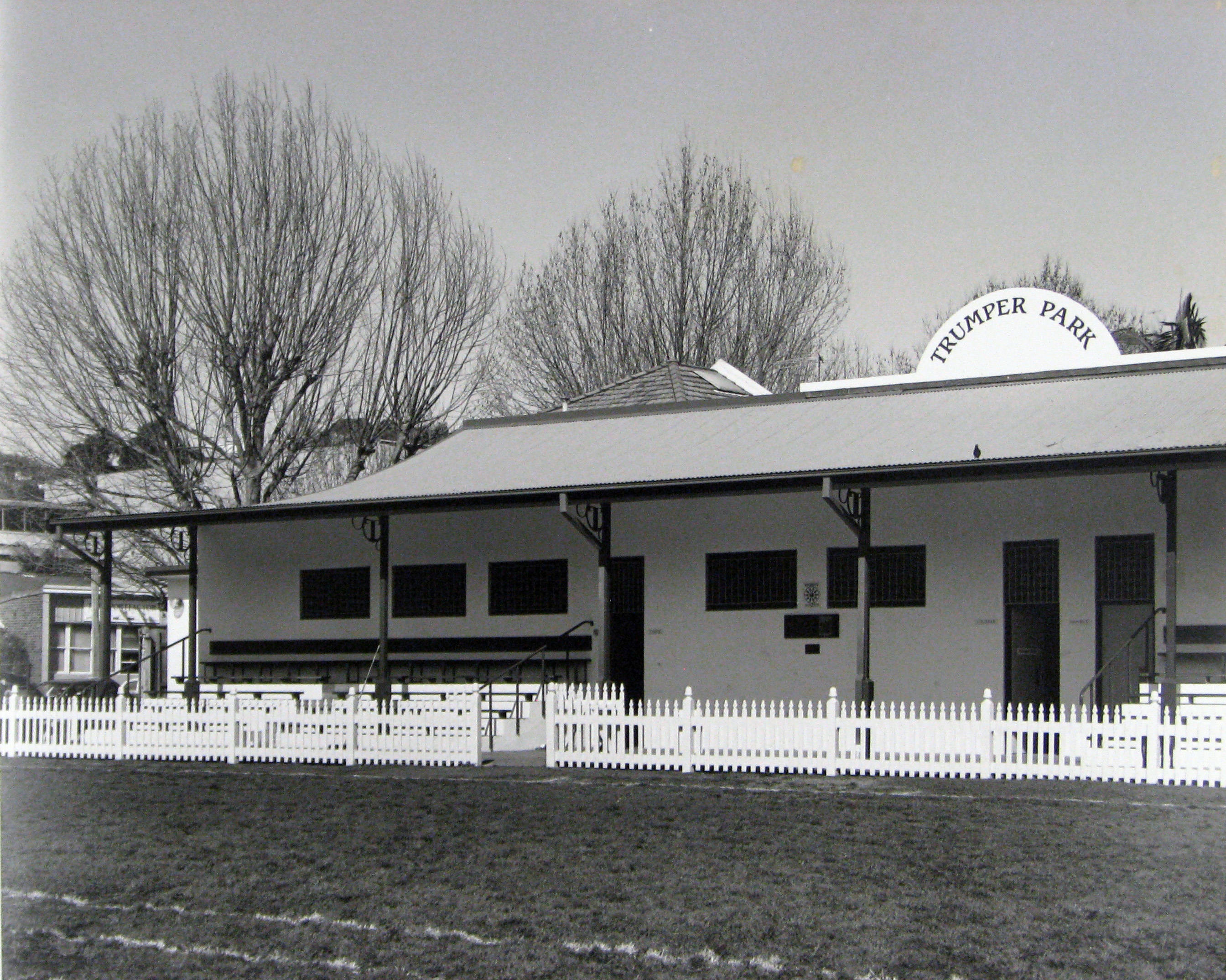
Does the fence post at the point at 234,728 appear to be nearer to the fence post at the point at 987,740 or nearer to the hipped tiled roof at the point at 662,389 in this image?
the fence post at the point at 987,740

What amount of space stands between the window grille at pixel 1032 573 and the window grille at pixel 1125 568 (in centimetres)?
50

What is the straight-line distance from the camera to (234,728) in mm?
18547

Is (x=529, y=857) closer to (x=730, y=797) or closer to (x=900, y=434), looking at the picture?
(x=730, y=797)

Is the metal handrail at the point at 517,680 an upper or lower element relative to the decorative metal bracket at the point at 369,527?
lower

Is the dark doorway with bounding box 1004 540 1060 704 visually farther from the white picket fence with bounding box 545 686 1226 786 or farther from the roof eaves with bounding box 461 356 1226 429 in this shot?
the roof eaves with bounding box 461 356 1226 429

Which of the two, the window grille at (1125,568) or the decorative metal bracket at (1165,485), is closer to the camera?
the decorative metal bracket at (1165,485)

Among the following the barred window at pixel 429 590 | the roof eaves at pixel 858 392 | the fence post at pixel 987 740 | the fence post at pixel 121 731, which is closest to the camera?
the fence post at pixel 987 740

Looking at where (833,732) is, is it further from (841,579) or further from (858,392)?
(858,392)

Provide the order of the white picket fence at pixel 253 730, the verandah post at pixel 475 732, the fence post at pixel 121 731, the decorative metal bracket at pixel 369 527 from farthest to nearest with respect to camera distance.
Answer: the decorative metal bracket at pixel 369 527 < the fence post at pixel 121 731 < the white picket fence at pixel 253 730 < the verandah post at pixel 475 732

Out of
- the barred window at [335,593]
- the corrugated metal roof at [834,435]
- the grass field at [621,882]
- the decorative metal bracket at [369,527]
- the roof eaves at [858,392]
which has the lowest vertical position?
the grass field at [621,882]

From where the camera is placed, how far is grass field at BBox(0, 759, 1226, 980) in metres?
7.76

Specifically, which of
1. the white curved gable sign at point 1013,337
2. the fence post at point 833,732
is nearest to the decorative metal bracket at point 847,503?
the fence post at point 833,732

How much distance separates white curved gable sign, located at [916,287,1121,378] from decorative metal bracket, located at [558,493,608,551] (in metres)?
6.19

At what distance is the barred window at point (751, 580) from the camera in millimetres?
20672
